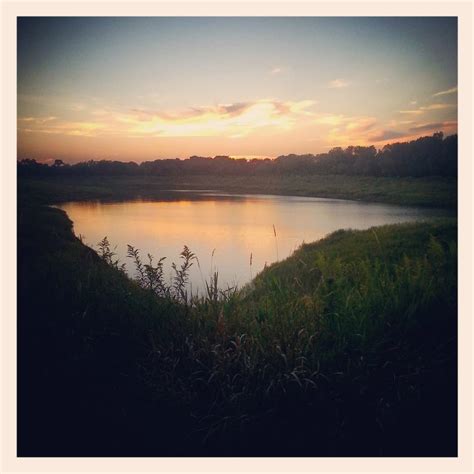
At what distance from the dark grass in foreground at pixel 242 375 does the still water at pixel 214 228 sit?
188cm

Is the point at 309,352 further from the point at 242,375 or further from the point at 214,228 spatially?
the point at 214,228

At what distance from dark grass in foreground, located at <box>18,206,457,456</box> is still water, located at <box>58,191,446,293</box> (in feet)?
6.16

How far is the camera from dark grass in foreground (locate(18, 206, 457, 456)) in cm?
237

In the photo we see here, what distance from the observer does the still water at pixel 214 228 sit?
11.4 metres

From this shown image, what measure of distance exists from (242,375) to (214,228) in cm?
1435

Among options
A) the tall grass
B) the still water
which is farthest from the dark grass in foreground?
the still water

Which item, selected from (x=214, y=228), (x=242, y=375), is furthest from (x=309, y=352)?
(x=214, y=228)

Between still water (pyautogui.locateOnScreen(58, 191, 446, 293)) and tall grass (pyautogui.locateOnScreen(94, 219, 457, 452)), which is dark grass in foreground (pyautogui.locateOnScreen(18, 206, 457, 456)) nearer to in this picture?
tall grass (pyautogui.locateOnScreen(94, 219, 457, 452))

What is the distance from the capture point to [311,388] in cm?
243

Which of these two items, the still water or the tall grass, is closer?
the tall grass

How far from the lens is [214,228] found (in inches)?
659

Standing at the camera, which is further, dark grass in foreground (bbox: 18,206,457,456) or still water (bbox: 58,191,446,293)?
still water (bbox: 58,191,446,293)

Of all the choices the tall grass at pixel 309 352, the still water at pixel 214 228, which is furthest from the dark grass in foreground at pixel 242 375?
the still water at pixel 214 228

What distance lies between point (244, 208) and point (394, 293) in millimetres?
22062
